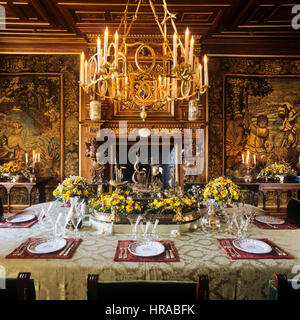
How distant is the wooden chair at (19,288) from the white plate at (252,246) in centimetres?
164

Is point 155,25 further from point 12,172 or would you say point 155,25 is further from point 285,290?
point 285,290

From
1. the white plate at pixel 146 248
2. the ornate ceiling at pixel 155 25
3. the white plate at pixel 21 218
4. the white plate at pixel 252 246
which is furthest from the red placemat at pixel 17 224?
the ornate ceiling at pixel 155 25

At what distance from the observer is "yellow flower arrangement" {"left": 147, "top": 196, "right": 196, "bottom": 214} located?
2783 mm

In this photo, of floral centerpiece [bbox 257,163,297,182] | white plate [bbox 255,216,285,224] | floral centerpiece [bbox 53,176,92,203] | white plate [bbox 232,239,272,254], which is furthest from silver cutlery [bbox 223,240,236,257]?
floral centerpiece [bbox 257,163,297,182]

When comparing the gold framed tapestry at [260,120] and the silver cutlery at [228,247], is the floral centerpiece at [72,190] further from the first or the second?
the gold framed tapestry at [260,120]

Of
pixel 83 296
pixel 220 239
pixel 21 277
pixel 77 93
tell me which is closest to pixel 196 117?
pixel 77 93

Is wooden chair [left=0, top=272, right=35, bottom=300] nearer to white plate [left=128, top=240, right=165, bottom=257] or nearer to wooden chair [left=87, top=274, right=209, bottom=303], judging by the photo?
wooden chair [left=87, top=274, right=209, bottom=303]

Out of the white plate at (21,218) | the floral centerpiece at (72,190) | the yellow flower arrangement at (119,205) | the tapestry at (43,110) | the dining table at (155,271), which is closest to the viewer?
the dining table at (155,271)

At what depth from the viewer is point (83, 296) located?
6.47ft

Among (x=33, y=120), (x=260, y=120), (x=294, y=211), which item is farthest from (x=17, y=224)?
(x=260, y=120)

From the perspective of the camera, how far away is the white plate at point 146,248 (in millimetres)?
2078

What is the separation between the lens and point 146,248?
7.27ft

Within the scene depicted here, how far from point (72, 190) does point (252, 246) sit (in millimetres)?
2111

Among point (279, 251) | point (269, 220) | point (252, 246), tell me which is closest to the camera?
point (279, 251)
